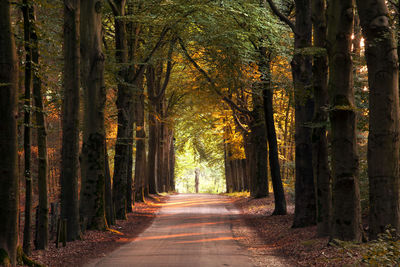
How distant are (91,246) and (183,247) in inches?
109

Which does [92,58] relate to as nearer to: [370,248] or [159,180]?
[370,248]

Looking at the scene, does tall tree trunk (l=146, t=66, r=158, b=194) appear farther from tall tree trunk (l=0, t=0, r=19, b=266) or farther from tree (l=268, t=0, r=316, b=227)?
tall tree trunk (l=0, t=0, r=19, b=266)

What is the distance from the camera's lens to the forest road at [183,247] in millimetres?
10883

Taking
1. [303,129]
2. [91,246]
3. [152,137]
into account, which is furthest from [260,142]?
[91,246]

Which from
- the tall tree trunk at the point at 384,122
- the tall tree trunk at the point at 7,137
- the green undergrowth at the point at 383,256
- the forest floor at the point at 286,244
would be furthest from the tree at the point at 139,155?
the green undergrowth at the point at 383,256

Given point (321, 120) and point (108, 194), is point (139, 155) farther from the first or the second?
point (321, 120)

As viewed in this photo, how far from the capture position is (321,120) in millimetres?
13586

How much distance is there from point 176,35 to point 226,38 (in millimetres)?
3248

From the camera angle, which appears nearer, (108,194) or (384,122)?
(384,122)

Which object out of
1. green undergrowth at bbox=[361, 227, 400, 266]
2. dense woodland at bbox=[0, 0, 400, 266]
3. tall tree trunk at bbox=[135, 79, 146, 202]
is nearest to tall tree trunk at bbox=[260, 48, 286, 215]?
dense woodland at bbox=[0, 0, 400, 266]

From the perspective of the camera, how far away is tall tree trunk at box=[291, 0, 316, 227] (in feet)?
53.6

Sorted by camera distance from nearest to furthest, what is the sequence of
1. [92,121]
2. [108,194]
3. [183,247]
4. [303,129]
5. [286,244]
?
[183,247]
[286,244]
[92,121]
[303,129]
[108,194]

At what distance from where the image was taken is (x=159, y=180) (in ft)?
144

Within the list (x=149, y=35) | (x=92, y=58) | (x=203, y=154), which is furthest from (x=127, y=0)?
(x=203, y=154)
